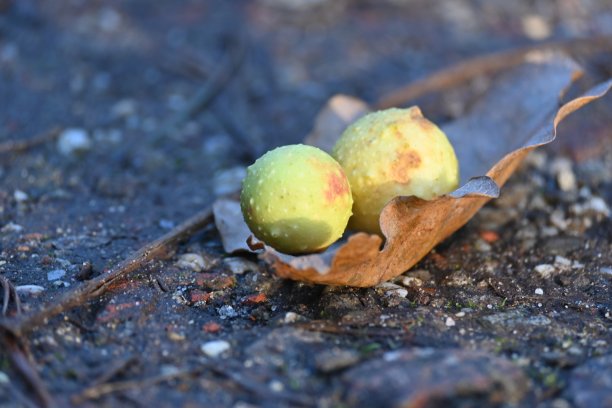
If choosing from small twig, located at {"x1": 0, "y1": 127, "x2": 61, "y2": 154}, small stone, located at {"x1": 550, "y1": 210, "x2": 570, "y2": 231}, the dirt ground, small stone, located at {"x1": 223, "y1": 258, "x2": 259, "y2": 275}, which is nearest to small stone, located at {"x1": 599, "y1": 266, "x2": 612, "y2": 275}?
the dirt ground

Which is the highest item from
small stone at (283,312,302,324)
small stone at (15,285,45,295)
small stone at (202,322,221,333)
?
small stone at (283,312,302,324)

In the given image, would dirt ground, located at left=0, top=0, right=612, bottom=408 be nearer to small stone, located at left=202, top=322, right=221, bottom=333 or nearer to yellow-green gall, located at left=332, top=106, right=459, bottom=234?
small stone, located at left=202, top=322, right=221, bottom=333

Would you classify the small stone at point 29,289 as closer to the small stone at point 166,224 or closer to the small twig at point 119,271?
the small twig at point 119,271

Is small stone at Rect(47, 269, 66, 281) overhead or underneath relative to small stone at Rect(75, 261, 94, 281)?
underneath

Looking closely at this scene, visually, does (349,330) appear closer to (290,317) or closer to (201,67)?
(290,317)

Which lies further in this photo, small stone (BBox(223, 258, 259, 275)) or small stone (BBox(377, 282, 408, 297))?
small stone (BBox(223, 258, 259, 275))

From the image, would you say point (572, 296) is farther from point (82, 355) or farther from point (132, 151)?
point (132, 151)

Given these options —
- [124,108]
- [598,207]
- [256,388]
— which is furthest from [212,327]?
Result: [124,108]

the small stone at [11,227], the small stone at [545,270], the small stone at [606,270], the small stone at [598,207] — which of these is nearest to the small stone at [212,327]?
the small stone at [11,227]
